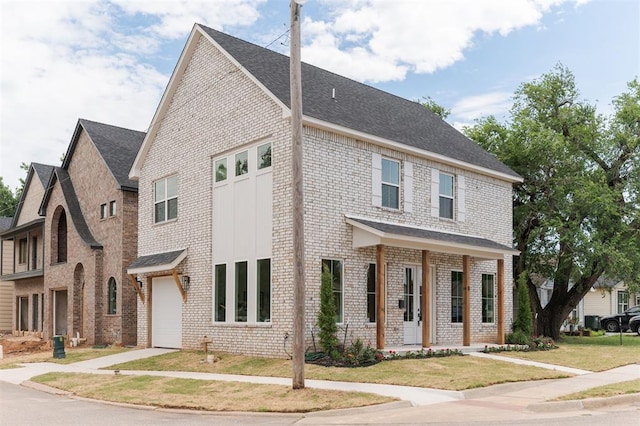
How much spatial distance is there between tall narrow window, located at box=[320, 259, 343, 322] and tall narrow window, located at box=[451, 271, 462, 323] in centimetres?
546

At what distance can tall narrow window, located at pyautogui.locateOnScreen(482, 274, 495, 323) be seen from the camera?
80.7 feet

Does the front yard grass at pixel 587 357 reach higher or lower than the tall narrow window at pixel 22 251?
lower

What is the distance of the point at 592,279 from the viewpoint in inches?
1139

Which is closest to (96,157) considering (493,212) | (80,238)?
(80,238)

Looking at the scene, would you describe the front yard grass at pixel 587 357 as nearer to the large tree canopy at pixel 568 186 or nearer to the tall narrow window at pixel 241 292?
the large tree canopy at pixel 568 186

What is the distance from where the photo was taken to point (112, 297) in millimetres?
28719

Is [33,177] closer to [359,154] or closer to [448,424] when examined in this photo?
[359,154]

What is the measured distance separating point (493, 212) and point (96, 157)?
669 inches

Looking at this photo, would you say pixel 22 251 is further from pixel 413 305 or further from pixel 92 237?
pixel 413 305

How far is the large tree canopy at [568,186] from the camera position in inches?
1061

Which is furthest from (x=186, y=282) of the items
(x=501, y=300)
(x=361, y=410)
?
(x=361, y=410)

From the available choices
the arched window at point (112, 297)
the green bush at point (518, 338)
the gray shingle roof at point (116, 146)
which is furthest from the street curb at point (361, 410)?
the gray shingle roof at point (116, 146)

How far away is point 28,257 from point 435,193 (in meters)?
25.6

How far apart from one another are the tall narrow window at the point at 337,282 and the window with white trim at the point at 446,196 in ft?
17.7
